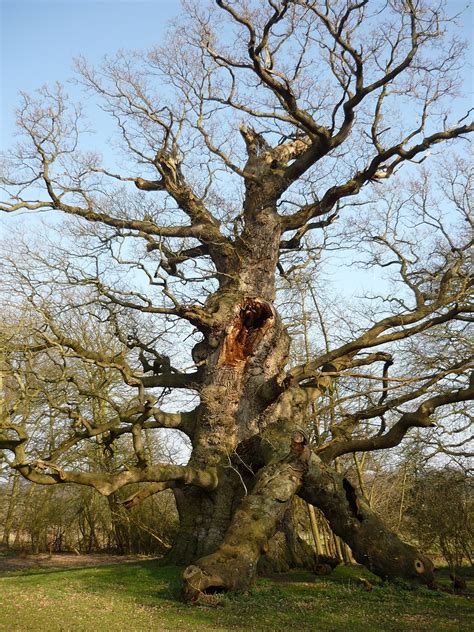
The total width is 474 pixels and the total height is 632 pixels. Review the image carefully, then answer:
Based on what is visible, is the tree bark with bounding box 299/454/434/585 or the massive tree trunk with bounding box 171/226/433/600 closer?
the massive tree trunk with bounding box 171/226/433/600

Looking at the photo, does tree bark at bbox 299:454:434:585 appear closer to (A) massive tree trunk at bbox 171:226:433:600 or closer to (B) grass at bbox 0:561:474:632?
(A) massive tree trunk at bbox 171:226:433:600

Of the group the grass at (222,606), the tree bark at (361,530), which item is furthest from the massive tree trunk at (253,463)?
the grass at (222,606)

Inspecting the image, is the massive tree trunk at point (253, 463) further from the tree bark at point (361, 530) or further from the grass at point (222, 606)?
the grass at point (222, 606)

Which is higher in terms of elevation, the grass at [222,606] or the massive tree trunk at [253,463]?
the massive tree trunk at [253,463]

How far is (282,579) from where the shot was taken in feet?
33.2

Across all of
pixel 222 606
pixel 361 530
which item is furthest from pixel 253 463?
pixel 222 606

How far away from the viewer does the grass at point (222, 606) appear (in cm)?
673

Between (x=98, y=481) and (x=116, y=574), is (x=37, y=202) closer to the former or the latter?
(x=98, y=481)

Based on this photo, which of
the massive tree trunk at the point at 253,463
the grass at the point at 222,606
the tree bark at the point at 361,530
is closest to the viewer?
the grass at the point at 222,606

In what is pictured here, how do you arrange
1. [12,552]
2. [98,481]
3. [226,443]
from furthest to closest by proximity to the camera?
[12,552]
[226,443]
[98,481]

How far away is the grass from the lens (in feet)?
22.1

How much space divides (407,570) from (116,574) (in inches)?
191

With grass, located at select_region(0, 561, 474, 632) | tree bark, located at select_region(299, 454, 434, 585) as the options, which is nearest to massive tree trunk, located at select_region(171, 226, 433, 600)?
tree bark, located at select_region(299, 454, 434, 585)

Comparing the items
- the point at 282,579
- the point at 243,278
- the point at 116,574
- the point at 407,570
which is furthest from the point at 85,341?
the point at 407,570
